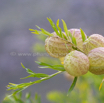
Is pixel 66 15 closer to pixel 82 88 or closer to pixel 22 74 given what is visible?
pixel 22 74

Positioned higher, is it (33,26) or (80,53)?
(80,53)

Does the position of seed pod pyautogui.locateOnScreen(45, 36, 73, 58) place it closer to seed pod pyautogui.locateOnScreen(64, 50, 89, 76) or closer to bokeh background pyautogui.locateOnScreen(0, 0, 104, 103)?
seed pod pyautogui.locateOnScreen(64, 50, 89, 76)

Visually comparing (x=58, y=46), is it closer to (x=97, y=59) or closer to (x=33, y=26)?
(x=97, y=59)

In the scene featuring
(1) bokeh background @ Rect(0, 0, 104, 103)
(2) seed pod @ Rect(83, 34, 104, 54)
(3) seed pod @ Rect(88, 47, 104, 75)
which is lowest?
(1) bokeh background @ Rect(0, 0, 104, 103)

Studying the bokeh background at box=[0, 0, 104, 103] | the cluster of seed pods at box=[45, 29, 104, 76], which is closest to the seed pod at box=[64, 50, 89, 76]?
the cluster of seed pods at box=[45, 29, 104, 76]

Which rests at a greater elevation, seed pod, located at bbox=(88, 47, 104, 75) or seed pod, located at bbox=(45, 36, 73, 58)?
seed pod, located at bbox=(45, 36, 73, 58)

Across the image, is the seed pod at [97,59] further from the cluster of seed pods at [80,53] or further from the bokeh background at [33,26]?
the bokeh background at [33,26]

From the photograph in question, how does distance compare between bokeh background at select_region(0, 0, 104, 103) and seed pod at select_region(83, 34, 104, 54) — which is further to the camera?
bokeh background at select_region(0, 0, 104, 103)

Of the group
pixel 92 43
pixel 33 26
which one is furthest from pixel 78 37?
pixel 33 26
